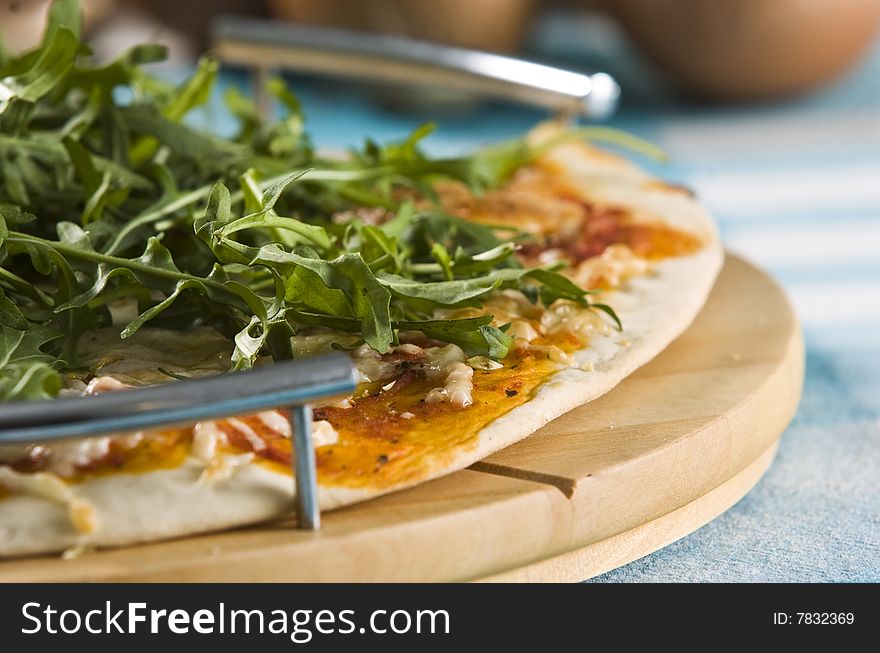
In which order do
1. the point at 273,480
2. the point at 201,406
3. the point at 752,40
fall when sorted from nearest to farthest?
the point at 201,406 → the point at 273,480 → the point at 752,40

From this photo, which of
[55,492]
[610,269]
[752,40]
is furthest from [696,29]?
[55,492]

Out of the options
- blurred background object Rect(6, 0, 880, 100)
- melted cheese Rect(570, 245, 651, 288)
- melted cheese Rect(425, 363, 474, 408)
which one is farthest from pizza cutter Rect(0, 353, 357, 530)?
blurred background object Rect(6, 0, 880, 100)

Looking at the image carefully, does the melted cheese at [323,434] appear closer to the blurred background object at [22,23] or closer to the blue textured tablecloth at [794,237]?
the blue textured tablecloth at [794,237]

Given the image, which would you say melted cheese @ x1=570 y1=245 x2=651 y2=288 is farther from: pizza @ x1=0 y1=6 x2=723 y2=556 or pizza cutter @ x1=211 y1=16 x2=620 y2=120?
pizza cutter @ x1=211 y1=16 x2=620 y2=120

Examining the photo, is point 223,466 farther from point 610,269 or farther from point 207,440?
point 610,269

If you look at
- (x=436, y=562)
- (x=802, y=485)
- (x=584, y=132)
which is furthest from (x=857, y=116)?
(x=436, y=562)

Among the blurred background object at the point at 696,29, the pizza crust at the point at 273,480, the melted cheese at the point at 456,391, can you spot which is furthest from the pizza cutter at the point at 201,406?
the blurred background object at the point at 696,29
